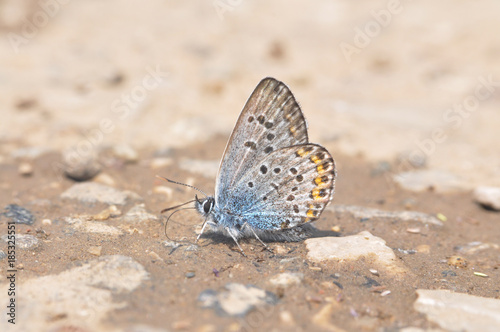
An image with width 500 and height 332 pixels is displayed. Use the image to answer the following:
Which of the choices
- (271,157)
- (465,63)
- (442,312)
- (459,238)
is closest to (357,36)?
(465,63)

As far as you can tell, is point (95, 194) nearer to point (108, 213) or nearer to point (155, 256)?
point (108, 213)

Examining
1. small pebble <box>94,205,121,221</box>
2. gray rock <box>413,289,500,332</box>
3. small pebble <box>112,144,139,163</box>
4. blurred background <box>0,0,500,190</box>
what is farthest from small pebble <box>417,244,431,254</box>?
small pebble <box>112,144,139,163</box>

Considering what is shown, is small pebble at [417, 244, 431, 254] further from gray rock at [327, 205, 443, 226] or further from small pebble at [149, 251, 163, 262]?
small pebble at [149, 251, 163, 262]

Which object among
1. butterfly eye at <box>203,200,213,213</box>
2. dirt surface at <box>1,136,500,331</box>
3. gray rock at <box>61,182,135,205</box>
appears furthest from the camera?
gray rock at <box>61,182,135,205</box>

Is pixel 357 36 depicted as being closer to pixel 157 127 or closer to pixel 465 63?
pixel 465 63

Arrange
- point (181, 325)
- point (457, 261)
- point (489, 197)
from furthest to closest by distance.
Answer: point (489, 197) < point (457, 261) < point (181, 325)

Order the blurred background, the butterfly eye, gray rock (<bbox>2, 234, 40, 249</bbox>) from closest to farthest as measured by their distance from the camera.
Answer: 1. gray rock (<bbox>2, 234, 40, 249</bbox>)
2. the butterfly eye
3. the blurred background

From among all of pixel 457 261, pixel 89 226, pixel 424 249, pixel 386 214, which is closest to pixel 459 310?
pixel 457 261
